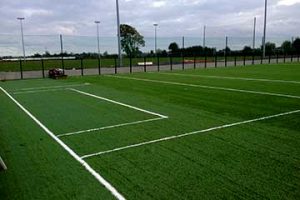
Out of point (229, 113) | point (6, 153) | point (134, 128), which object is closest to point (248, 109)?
point (229, 113)

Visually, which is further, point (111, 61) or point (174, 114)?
point (111, 61)

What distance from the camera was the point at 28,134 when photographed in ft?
23.9

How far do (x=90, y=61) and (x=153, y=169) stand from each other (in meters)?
28.9

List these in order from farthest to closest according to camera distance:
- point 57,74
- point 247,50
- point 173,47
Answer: point 247,50
point 173,47
point 57,74

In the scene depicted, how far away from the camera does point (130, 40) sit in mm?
60469

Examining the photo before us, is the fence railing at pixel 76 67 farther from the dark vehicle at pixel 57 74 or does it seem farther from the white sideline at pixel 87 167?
the white sideline at pixel 87 167

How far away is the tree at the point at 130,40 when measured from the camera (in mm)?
51237

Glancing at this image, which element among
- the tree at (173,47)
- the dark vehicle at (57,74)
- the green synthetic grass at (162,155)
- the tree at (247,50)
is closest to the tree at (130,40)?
the tree at (173,47)

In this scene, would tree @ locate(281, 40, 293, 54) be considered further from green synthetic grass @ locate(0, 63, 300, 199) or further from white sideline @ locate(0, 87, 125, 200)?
white sideline @ locate(0, 87, 125, 200)

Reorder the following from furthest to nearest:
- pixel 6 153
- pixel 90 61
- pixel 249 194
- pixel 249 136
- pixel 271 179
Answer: pixel 90 61
pixel 249 136
pixel 6 153
pixel 271 179
pixel 249 194

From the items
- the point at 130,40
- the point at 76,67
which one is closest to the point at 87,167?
the point at 76,67

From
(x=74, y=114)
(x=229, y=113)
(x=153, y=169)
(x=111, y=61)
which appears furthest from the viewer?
(x=111, y=61)

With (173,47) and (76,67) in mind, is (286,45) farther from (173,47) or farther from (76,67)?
(76,67)

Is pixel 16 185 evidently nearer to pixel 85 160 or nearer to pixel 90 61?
pixel 85 160
